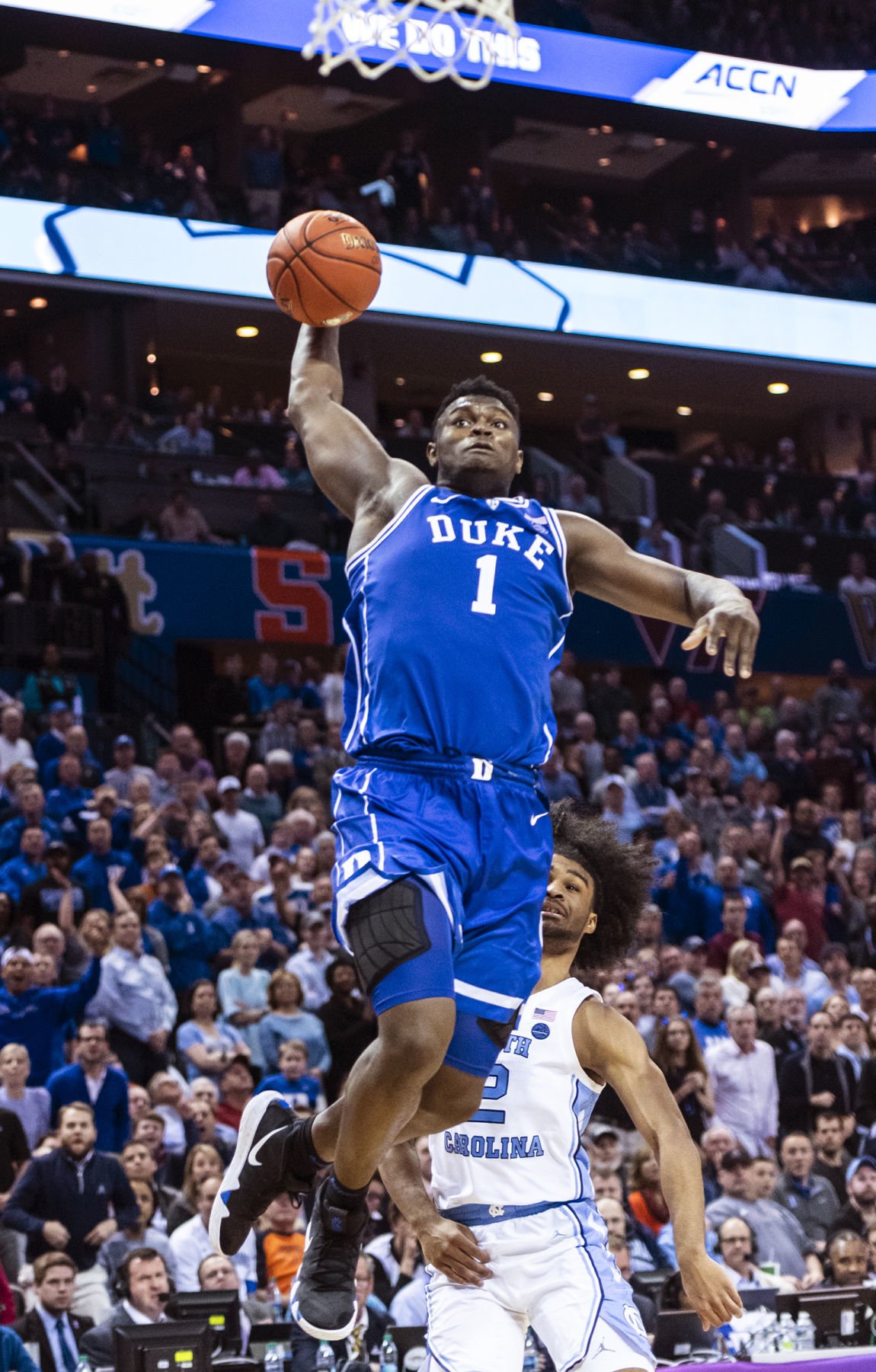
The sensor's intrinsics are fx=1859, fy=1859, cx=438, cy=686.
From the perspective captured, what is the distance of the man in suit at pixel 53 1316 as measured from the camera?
9.47 m

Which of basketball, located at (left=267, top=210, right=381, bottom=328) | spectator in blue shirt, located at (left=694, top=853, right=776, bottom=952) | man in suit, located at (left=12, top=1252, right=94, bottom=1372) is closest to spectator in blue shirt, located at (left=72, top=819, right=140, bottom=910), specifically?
man in suit, located at (left=12, top=1252, right=94, bottom=1372)

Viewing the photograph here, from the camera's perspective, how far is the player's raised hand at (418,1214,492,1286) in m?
5.94

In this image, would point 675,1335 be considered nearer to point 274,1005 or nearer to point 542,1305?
point 542,1305

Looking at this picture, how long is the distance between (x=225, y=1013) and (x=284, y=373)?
809 inches

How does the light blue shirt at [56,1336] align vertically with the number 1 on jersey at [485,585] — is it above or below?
below

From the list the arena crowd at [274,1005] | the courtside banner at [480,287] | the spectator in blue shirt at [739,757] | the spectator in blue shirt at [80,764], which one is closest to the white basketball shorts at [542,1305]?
the arena crowd at [274,1005]

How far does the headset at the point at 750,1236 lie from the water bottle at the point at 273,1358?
3.67 m

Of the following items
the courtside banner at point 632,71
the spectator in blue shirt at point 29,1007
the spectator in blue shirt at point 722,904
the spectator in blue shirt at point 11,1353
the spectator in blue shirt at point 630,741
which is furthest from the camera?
the courtside banner at point 632,71

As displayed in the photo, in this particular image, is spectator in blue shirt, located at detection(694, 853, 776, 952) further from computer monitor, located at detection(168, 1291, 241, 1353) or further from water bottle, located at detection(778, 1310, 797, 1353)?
computer monitor, located at detection(168, 1291, 241, 1353)

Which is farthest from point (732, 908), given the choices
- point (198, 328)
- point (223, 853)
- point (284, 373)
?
point (284, 373)

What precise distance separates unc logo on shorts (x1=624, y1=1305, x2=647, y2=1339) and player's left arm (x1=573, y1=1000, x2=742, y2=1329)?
0.65ft

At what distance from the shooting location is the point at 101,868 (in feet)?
44.5

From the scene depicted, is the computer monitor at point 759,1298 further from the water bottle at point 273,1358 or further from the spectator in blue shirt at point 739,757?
the spectator in blue shirt at point 739,757

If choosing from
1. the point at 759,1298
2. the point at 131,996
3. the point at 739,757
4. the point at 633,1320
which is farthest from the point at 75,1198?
the point at 739,757
